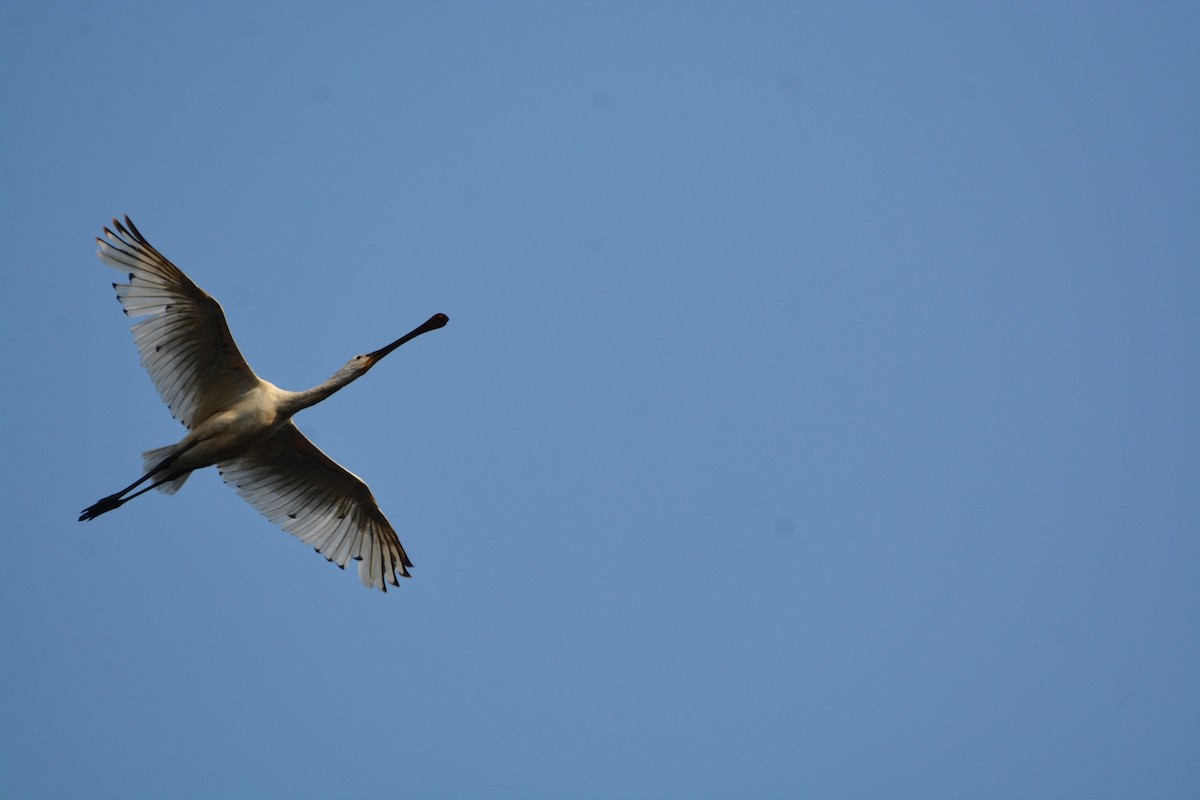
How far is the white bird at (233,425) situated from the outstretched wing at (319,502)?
11mm

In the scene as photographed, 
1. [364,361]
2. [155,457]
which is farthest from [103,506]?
[364,361]

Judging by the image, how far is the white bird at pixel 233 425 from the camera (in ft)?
43.8

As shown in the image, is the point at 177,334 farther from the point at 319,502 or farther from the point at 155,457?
the point at 319,502

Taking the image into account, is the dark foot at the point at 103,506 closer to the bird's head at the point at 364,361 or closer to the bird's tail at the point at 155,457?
the bird's tail at the point at 155,457

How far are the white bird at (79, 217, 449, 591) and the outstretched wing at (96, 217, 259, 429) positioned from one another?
10 mm

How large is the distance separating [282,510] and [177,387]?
2132mm

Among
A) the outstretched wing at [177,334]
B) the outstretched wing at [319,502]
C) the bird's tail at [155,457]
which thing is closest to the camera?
the outstretched wing at [177,334]

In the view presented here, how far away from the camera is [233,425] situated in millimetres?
13742

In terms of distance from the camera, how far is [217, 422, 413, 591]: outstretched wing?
15.0 meters

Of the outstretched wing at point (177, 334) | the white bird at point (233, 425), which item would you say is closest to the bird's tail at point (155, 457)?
the white bird at point (233, 425)

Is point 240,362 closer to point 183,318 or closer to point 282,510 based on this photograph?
point 183,318

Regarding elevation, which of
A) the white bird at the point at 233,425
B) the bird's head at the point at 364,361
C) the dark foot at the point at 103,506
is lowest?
the dark foot at the point at 103,506

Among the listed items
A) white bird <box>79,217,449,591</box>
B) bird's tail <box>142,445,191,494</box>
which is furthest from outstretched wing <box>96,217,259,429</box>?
bird's tail <box>142,445,191,494</box>

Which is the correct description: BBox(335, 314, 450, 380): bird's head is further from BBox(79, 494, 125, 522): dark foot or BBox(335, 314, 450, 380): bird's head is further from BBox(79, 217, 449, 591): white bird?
BBox(79, 494, 125, 522): dark foot
